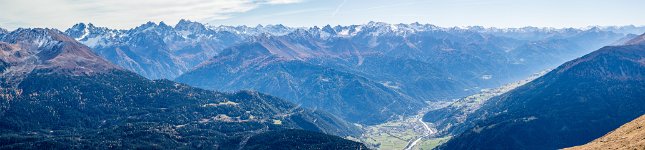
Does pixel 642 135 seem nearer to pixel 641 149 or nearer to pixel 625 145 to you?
pixel 625 145

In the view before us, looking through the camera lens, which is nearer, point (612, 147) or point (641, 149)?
point (641, 149)

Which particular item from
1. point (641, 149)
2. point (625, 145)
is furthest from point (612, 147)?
point (641, 149)

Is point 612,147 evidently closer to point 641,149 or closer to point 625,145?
point 625,145

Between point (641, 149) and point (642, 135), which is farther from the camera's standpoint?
point (642, 135)

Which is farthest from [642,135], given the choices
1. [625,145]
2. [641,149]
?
[641,149]
